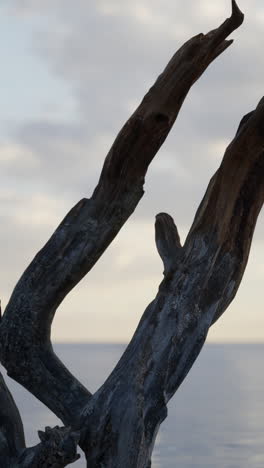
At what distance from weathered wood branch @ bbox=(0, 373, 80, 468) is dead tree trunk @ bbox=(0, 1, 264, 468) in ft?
0.37

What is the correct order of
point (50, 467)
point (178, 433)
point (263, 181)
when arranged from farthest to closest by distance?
point (178, 433) < point (263, 181) < point (50, 467)

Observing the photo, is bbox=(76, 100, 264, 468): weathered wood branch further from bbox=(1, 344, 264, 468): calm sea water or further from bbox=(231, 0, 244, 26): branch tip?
bbox=(1, 344, 264, 468): calm sea water

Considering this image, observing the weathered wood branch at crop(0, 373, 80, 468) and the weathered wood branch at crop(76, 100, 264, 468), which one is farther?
the weathered wood branch at crop(76, 100, 264, 468)

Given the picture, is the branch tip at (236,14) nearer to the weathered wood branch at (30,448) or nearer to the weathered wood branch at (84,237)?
the weathered wood branch at (84,237)

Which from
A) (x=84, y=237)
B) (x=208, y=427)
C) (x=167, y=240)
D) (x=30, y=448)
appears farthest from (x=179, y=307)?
(x=208, y=427)

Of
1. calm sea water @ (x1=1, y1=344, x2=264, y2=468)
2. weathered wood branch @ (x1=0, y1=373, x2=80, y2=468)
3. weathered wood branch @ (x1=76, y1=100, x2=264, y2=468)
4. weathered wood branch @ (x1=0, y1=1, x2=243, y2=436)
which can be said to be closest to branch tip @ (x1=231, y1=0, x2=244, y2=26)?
weathered wood branch @ (x1=0, y1=1, x2=243, y2=436)

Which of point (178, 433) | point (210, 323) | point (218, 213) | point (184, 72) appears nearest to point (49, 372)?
point (210, 323)

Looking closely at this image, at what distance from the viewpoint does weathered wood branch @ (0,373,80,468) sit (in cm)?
1021

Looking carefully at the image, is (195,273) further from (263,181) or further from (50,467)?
(50,467)

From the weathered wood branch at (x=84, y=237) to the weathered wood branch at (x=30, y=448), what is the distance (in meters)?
0.37

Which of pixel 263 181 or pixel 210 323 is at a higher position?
pixel 263 181

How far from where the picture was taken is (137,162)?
11305 millimetres

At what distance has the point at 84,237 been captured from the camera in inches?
446

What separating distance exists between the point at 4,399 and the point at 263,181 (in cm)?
374
